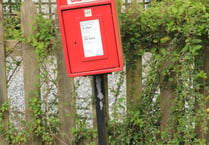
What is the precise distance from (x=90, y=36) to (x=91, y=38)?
2cm

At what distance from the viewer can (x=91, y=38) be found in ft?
8.65

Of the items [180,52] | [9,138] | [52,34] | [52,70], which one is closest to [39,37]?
[52,34]

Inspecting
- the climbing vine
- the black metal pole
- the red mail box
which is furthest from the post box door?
the climbing vine

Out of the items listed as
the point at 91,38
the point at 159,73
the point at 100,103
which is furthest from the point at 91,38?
the point at 159,73

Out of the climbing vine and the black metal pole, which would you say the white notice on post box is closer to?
the black metal pole

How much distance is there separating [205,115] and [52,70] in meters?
1.43

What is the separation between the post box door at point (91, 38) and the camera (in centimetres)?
259

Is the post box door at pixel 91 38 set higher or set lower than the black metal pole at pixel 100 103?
higher

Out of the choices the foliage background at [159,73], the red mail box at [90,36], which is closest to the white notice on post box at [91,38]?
the red mail box at [90,36]

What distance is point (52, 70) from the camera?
333 centimetres

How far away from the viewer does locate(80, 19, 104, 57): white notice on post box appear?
2.61m

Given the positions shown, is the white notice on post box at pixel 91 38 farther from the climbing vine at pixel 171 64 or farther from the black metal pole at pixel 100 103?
the climbing vine at pixel 171 64

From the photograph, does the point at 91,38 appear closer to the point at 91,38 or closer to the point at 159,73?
the point at 91,38

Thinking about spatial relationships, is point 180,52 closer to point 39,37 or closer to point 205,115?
point 205,115
